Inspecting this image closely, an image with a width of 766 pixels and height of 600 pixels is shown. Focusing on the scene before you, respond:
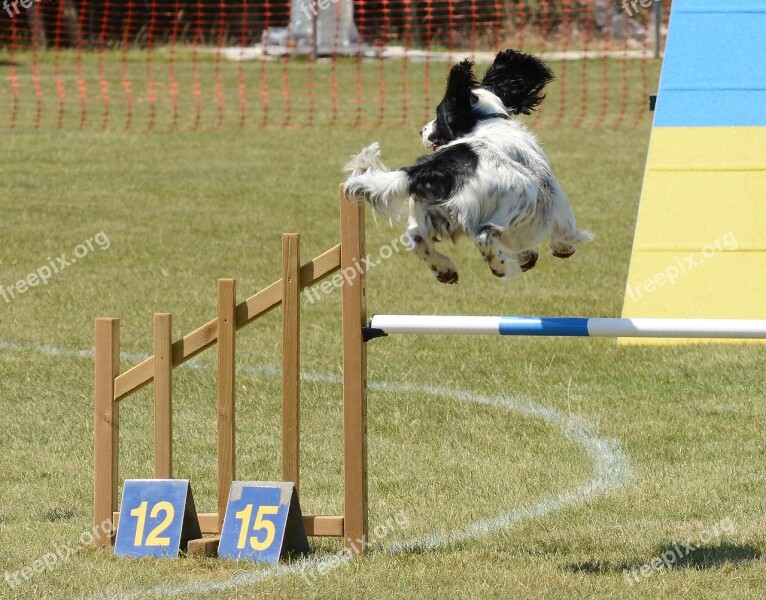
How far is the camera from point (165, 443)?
17.3ft

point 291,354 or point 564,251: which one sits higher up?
point 564,251

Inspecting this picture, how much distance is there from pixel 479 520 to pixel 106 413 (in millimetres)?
1758

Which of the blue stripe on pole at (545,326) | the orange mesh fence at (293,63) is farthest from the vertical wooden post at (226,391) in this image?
the orange mesh fence at (293,63)

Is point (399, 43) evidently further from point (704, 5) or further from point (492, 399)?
point (492, 399)

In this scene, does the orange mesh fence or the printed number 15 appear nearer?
the printed number 15

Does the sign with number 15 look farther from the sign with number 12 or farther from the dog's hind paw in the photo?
the dog's hind paw

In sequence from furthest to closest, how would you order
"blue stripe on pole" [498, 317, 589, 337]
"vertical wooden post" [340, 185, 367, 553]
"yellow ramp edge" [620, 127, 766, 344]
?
1. "yellow ramp edge" [620, 127, 766, 344]
2. "vertical wooden post" [340, 185, 367, 553]
3. "blue stripe on pole" [498, 317, 589, 337]

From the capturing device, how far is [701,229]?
8.51 metres

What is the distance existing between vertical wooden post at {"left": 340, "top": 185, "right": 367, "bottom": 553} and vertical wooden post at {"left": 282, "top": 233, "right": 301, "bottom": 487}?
209 millimetres

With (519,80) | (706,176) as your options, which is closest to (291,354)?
(519,80)

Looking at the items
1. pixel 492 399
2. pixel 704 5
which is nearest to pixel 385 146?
pixel 704 5

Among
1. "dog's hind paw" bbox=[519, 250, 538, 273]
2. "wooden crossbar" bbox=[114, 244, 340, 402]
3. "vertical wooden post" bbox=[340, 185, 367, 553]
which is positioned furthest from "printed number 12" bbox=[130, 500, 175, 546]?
"dog's hind paw" bbox=[519, 250, 538, 273]

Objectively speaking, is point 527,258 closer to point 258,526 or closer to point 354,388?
point 354,388

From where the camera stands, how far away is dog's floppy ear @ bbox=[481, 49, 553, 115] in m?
5.24
